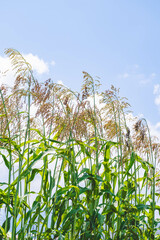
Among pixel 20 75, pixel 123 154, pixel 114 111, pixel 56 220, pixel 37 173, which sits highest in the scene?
pixel 20 75

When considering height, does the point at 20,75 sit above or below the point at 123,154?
above

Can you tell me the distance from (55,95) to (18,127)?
0.37 metres

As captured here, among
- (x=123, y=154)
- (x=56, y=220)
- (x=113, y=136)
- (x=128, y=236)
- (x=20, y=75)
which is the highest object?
(x=20, y=75)

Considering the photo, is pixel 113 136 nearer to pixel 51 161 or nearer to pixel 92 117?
pixel 92 117

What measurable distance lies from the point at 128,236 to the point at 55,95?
104 centimetres

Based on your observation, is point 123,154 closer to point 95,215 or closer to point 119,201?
point 119,201

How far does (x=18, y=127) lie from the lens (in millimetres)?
1996

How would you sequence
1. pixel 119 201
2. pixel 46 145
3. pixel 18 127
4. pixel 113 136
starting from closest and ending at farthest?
1. pixel 46 145
2. pixel 119 201
3. pixel 18 127
4. pixel 113 136

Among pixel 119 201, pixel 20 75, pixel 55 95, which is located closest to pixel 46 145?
pixel 55 95

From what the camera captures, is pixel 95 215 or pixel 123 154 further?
pixel 123 154

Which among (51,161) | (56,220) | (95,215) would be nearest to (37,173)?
(51,161)

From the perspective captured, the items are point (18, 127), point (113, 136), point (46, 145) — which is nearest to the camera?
point (46, 145)

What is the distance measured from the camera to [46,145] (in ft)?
5.66

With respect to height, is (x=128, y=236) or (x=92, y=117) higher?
(x=92, y=117)
